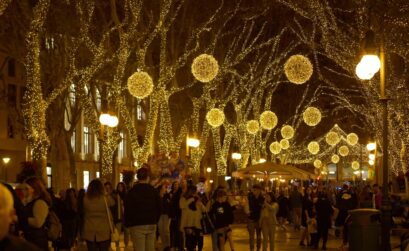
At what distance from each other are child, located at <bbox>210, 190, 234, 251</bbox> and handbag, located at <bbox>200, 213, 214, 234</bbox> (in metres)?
0.12

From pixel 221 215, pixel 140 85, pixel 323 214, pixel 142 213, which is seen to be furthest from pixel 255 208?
pixel 142 213

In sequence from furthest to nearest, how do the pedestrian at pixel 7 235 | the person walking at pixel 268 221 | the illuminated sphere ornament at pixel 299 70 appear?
the illuminated sphere ornament at pixel 299 70
the person walking at pixel 268 221
the pedestrian at pixel 7 235

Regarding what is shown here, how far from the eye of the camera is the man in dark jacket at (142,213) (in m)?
11.2

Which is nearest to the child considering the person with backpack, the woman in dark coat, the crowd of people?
the crowd of people

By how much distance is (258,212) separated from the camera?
61.3 feet

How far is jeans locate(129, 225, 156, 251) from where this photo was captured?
11.3 metres

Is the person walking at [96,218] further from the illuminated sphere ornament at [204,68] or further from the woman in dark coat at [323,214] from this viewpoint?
the illuminated sphere ornament at [204,68]

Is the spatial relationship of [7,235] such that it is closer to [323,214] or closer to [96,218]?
[96,218]

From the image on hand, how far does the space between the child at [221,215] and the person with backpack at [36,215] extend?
7474 millimetres

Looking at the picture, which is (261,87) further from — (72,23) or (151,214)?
(151,214)

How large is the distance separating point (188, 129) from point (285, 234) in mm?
12430

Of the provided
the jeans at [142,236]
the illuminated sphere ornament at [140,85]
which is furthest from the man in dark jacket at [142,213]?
the illuminated sphere ornament at [140,85]

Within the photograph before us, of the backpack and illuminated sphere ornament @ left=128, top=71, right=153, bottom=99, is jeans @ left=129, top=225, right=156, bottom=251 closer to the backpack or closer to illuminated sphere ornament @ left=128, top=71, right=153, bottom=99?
the backpack

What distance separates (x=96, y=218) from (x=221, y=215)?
19.2ft
